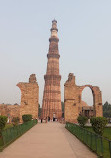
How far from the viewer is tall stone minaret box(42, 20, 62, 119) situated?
3531 cm

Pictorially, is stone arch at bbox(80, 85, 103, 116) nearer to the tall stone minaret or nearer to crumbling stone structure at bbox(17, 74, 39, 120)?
crumbling stone structure at bbox(17, 74, 39, 120)

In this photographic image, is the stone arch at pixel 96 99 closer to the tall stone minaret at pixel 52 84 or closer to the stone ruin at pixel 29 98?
the stone ruin at pixel 29 98

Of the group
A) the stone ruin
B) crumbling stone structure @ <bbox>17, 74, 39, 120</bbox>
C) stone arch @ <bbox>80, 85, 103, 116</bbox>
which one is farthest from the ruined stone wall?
stone arch @ <bbox>80, 85, 103, 116</bbox>

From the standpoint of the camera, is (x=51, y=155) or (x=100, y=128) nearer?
(x=51, y=155)

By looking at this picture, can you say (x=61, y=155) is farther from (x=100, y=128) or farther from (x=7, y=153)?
(x=100, y=128)

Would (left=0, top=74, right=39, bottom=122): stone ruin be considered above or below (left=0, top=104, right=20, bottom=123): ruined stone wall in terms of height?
above

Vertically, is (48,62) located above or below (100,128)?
above

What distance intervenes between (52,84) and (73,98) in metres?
14.8

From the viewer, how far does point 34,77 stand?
930 inches

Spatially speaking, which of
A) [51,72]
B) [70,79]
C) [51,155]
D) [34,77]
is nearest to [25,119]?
[34,77]

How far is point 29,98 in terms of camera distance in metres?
22.5

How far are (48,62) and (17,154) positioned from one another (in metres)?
34.1

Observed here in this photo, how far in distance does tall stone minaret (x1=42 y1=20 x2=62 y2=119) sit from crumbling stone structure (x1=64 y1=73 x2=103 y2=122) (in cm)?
1275

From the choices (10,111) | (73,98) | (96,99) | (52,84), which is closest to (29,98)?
(10,111)
